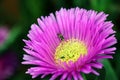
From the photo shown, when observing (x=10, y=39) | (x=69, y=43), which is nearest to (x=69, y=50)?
(x=69, y=43)

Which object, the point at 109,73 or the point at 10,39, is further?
the point at 10,39

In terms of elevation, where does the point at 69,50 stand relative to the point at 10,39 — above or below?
below

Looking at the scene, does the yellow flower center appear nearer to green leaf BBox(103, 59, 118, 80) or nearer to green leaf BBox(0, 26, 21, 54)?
green leaf BBox(103, 59, 118, 80)

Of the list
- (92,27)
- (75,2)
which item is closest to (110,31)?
(92,27)

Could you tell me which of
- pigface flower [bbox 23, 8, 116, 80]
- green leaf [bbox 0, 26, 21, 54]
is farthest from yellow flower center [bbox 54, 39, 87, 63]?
green leaf [bbox 0, 26, 21, 54]

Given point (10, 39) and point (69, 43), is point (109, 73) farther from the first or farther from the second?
point (10, 39)

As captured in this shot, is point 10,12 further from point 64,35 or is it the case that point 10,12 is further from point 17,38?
point 64,35

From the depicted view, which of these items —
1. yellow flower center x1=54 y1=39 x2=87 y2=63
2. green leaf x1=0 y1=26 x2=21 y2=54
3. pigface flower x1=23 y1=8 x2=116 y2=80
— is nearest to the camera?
pigface flower x1=23 y1=8 x2=116 y2=80
